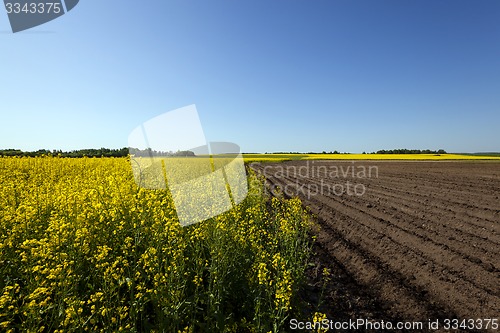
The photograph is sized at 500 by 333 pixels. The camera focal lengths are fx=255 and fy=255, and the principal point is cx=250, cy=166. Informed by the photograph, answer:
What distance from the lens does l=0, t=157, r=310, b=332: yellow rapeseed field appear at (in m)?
2.39

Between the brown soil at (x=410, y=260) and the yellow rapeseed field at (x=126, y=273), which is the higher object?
the yellow rapeseed field at (x=126, y=273)

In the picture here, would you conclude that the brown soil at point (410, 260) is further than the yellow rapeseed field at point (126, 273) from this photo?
Yes

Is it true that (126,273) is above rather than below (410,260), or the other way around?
above

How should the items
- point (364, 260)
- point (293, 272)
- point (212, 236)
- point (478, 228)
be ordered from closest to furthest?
1. point (212, 236)
2. point (293, 272)
3. point (364, 260)
4. point (478, 228)

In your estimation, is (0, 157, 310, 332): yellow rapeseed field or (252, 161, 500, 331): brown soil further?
(252, 161, 500, 331): brown soil

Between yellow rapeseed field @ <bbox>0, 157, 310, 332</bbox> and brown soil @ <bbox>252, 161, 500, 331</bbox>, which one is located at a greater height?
yellow rapeseed field @ <bbox>0, 157, 310, 332</bbox>

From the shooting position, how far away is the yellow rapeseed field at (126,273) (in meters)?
2.39

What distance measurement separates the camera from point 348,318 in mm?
4051

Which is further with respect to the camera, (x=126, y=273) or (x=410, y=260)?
(x=410, y=260)

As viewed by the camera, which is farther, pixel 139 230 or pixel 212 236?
pixel 212 236

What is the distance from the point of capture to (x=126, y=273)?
340 cm

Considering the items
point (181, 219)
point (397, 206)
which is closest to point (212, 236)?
point (181, 219)

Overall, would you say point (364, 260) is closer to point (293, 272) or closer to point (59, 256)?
point (293, 272)

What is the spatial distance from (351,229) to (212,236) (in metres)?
5.27
